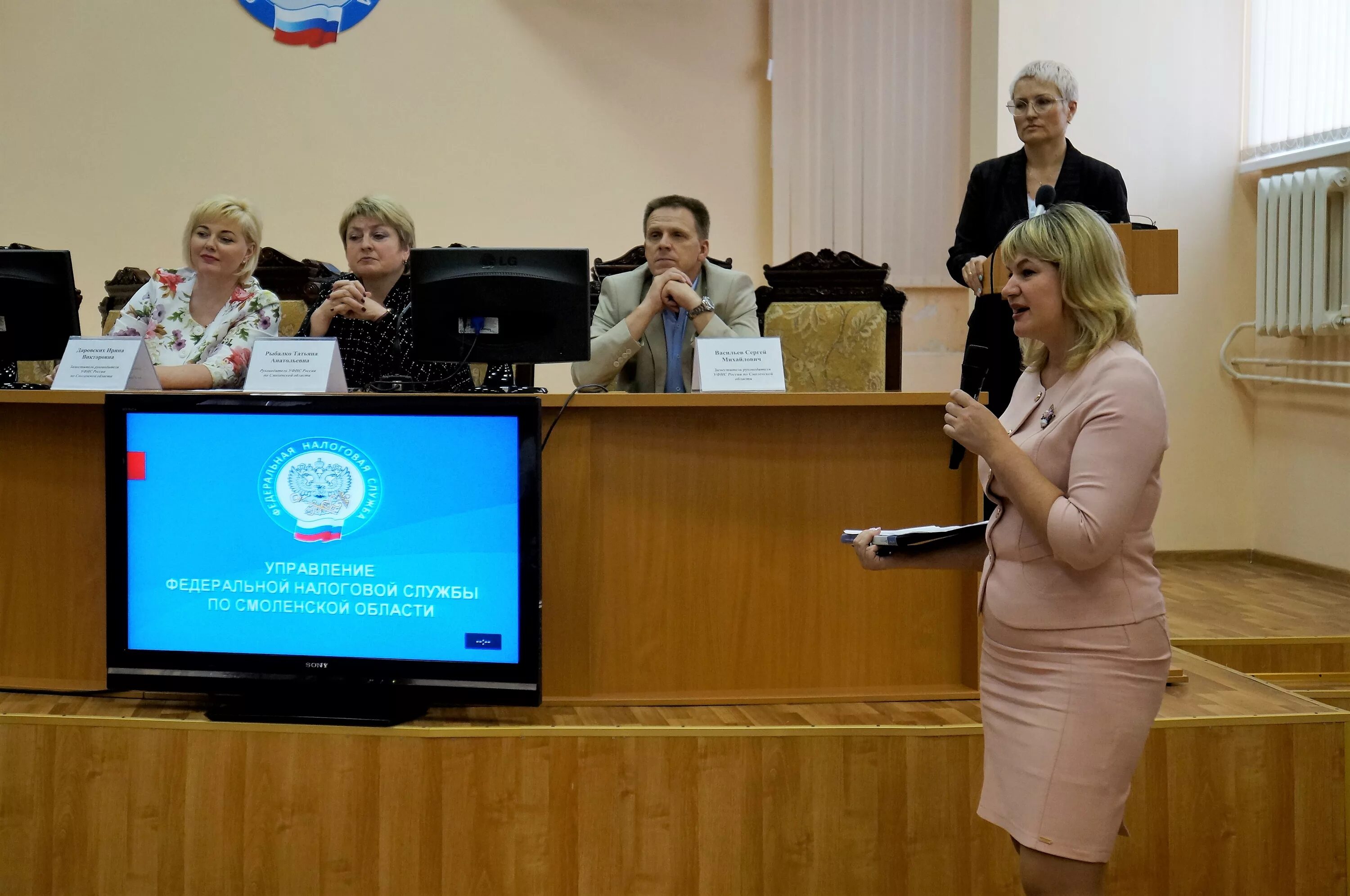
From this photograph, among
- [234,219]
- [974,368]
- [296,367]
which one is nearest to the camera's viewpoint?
[974,368]

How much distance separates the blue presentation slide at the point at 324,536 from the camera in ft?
6.57

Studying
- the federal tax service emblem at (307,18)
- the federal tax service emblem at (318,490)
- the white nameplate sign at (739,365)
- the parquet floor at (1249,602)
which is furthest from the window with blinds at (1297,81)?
the federal tax service emblem at (318,490)

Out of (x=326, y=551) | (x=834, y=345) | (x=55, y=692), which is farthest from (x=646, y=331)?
(x=55, y=692)

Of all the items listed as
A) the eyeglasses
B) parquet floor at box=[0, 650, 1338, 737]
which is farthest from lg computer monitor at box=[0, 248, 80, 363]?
the eyeglasses

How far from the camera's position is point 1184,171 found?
471 centimetres

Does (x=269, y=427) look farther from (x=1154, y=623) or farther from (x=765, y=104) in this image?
(x=765, y=104)

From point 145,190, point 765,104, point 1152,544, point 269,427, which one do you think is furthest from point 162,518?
point 765,104

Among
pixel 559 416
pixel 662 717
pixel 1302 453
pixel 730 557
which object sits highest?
pixel 559 416

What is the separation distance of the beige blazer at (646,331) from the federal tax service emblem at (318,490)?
81cm

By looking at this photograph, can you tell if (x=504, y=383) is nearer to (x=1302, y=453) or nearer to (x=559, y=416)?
(x=559, y=416)

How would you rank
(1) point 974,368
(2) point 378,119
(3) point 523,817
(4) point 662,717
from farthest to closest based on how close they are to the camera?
(2) point 378,119 < (4) point 662,717 < (3) point 523,817 < (1) point 974,368

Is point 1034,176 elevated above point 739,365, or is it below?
above

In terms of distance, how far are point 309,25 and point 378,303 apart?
2.43 meters

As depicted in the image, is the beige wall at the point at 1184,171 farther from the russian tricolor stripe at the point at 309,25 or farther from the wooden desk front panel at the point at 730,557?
the wooden desk front panel at the point at 730,557
